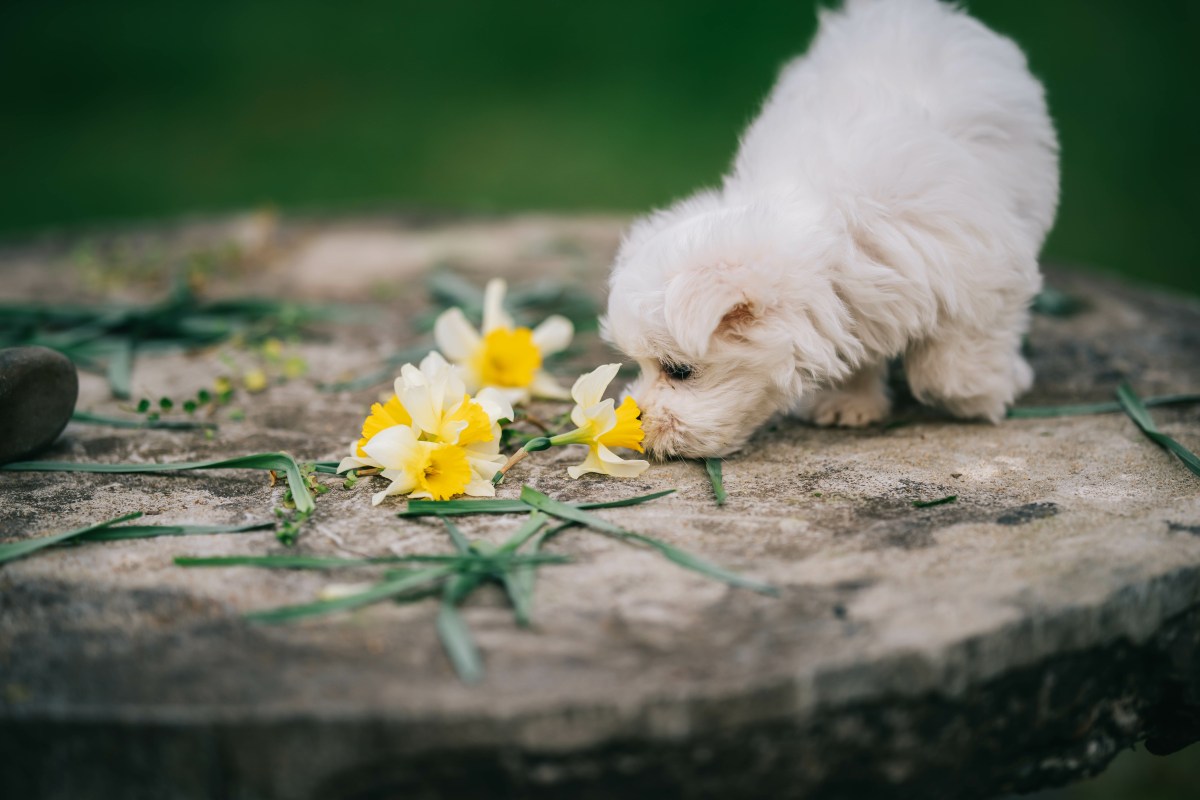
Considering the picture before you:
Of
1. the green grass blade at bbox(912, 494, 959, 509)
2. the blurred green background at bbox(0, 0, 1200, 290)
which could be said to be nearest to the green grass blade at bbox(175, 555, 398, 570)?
the green grass blade at bbox(912, 494, 959, 509)

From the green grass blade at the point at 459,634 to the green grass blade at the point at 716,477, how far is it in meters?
0.63

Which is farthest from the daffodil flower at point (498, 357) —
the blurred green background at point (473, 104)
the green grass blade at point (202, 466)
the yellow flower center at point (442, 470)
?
the blurred green background at point (473, 104)

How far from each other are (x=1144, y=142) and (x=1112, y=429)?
258 inches

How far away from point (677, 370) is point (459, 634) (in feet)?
3.35

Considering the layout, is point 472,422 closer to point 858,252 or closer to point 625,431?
point 625,431

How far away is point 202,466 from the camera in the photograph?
234 cm

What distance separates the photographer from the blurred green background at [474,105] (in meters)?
7.80

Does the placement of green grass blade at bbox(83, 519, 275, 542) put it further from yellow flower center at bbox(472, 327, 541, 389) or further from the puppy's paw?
the puppy's paw

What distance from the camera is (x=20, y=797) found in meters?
1.51

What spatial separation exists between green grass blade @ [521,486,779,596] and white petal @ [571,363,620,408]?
0.85 ft

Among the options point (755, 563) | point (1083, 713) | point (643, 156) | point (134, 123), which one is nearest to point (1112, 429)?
Result: point (1083, 713)

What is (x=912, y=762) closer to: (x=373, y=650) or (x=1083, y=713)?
(x=1083, y=713)

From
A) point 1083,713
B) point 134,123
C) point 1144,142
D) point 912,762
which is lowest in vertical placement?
point 1083,713

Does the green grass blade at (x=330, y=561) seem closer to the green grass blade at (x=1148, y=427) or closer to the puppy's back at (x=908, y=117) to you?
the puppy's back at (x=908, y=117)
